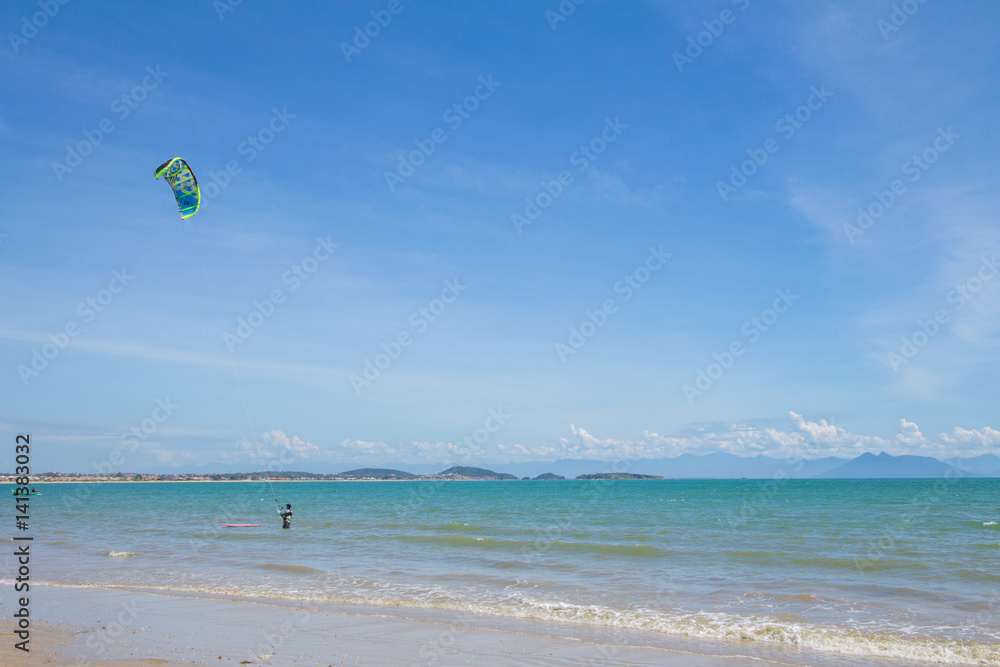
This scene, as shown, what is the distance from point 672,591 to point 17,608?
48.7 feet

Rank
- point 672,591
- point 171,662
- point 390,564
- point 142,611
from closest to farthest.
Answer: point 171,662 < point 142,611 < point 672,591 < point 390,564

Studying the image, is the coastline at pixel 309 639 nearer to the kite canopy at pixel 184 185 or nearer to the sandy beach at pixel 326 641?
the sandy beach at pixel 326 641

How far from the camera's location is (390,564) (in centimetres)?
2056

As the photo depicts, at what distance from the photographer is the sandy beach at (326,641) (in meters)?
10.3

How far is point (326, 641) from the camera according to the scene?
37.4ft

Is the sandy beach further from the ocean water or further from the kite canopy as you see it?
the kite canopy

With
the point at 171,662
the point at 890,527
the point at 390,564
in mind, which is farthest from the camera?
Result: the point at 890,527

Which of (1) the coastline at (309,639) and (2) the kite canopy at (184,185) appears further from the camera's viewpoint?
(2) the kite canopy at (184,185)

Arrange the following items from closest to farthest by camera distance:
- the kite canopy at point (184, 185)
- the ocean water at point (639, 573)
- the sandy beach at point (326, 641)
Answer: the sandy beach at point (326, 641)
the ocean water at point (639, 573)
the kite canopy at point (184, 185)

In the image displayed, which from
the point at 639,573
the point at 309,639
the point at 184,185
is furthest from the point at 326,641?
the point at 184,185

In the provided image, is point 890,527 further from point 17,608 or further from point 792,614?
point 17,608

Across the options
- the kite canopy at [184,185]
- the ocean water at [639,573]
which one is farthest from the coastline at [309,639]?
the kite canopy at [184,185]

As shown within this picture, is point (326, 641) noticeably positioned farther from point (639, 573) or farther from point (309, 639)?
point (639, 573)

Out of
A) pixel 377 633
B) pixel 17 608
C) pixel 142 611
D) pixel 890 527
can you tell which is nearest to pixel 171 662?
pixel 377 633
